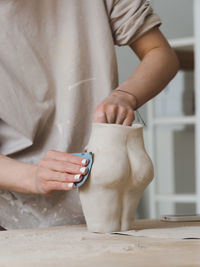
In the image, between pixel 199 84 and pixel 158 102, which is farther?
pixel 158 102

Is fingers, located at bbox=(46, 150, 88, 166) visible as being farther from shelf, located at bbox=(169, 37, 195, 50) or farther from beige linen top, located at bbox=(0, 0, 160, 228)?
shelf, located at bbox=(169, 37, 195, 50)

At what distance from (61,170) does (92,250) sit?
0.22 m

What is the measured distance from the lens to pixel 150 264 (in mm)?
702

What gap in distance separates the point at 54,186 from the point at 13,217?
0.95ft

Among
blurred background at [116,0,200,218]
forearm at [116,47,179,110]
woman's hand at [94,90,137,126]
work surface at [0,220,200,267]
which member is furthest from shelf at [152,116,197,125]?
work surface at [0,220,200,267]

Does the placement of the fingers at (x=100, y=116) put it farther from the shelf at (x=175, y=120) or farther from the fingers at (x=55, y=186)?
the shelf at (x=175, y=120)

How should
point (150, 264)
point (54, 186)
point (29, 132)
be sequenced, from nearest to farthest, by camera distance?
point (150, 264) < point (54, 186) < point (29, 132)

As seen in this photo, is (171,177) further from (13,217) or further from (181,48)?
(13,217)

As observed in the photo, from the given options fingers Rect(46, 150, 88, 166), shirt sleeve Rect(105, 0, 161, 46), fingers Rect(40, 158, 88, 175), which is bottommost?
fingers Rect(40, 158, 88, 175)

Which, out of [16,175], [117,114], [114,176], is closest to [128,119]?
[117,114]

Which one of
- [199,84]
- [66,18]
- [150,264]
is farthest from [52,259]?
[199,84]

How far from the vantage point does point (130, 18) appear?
1250mm

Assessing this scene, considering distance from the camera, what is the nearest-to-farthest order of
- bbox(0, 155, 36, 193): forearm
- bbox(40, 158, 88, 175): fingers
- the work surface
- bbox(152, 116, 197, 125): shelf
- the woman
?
the work surface, bbox(40, 158, 88, 175): fingers, bbox(0, 155, 36, 193): forearm, the woman, bbox(152, 116, 197, 125): shelf

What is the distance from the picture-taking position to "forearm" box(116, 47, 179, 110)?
1146 millimetres
